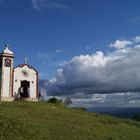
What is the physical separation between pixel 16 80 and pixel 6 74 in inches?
81.5

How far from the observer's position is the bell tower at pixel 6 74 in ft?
174

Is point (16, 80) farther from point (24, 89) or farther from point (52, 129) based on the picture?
point (52, 129)

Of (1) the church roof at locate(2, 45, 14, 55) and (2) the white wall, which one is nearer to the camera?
(1) the church roof at locate(2, 45, 14, 55)

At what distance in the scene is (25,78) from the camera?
56.4 meters

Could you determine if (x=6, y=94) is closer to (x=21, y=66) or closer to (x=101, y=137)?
(x=21, y=66)

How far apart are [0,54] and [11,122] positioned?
1023 inches

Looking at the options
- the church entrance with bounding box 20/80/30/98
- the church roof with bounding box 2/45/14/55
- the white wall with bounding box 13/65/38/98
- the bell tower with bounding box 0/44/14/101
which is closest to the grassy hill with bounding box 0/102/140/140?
the bell tower with bounding box 0/44/14/101

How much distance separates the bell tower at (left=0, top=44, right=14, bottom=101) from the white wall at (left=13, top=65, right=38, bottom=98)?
110 cm

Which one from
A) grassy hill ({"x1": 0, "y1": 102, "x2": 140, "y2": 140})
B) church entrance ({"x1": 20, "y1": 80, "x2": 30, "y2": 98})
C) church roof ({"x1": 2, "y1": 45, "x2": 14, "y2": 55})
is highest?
church roof ({"x1": 2, "y1": 45, "x2": 14, "y2": 55})

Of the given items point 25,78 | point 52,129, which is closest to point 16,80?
point 25,78

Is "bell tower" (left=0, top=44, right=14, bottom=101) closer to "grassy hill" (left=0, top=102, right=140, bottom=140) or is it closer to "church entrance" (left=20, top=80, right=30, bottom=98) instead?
"church entrance" (left=20, top=80, right=30, bottom=98)

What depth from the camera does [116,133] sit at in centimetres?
3281

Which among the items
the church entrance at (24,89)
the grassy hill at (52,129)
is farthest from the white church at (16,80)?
the grassy hill at (52,129)

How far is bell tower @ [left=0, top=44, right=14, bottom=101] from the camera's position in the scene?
53.0 meters
